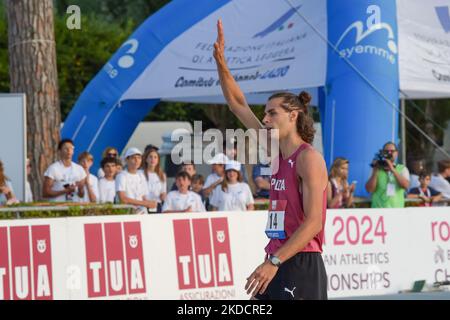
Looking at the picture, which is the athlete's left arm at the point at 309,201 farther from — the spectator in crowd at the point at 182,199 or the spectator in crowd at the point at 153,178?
the spectator in crowd at the point at 153,178

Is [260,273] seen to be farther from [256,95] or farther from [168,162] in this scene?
[168,162]

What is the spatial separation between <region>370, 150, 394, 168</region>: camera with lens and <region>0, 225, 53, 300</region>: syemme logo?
219 inches

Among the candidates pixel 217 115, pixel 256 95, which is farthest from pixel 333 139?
pixel 217 115

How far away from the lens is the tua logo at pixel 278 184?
5.92 m

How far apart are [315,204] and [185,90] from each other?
40.5 ft

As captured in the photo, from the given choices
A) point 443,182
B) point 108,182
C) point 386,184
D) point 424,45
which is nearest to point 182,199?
point 108,182

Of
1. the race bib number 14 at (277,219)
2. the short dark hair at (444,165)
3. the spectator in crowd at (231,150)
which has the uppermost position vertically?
the spectator in crowd at (231,150)

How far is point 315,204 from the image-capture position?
566 cm

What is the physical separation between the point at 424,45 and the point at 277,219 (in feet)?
38.5

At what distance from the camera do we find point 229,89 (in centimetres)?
633

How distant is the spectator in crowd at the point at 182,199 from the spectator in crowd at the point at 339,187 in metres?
2.03

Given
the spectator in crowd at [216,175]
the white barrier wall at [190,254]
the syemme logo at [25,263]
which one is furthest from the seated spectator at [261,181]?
the syemme logo at [25,263]

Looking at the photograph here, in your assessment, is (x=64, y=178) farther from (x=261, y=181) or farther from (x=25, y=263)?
(x=261, y=181)

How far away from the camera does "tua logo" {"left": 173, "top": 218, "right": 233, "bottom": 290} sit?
38.0 ft
